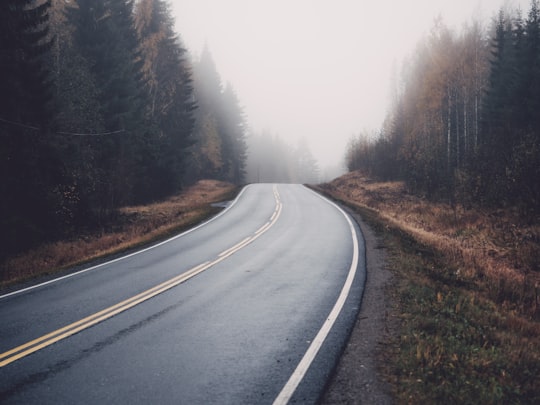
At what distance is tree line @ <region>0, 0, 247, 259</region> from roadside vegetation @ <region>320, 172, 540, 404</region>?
51.7 feet

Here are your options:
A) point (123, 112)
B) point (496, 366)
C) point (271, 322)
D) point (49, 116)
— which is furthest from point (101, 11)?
point (496, 366)

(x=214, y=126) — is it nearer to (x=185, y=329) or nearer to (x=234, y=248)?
(x=234, y=248)

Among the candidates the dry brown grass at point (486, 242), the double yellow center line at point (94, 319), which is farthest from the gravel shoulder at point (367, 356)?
the double yellow center line at point (94, 319)

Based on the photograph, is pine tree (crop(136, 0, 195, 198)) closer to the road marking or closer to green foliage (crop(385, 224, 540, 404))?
the road marking

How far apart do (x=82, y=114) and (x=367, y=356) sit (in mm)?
22918

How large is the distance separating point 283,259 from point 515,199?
12.8m

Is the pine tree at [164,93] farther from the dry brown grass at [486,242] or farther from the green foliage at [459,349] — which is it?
the green foliage at [459,349]

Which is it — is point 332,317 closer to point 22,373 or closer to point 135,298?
point 135,298

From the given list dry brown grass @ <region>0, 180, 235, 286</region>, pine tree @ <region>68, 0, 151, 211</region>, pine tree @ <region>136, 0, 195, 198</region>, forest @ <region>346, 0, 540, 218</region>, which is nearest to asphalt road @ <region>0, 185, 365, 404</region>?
dry brown grass @ <region>0, 180, 235, 286</region>

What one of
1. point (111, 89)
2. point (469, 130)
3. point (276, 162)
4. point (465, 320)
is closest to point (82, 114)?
point (111, 89)

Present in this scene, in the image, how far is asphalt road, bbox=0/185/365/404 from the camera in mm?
4516

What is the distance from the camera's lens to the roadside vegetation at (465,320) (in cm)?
445

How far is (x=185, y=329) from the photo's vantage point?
629cm

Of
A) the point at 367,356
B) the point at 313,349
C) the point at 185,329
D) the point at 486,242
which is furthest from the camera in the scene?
the point at 486,242
